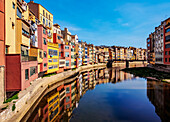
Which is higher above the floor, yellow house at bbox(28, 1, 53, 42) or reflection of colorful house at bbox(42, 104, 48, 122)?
yellow house at bbox(28, 1, 53, 42)

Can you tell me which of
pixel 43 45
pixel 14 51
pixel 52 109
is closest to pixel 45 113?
pixel 52 109

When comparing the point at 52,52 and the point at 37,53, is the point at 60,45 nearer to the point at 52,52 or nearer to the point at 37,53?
the point at 52,52

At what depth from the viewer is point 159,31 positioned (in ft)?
213

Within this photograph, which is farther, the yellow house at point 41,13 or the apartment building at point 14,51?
the yellow house at point 41,13

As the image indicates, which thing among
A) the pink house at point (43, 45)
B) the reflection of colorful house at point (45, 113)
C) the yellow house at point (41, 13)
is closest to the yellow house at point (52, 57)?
the pink house at point (43, 45)

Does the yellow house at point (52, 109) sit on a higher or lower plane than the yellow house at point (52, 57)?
lower

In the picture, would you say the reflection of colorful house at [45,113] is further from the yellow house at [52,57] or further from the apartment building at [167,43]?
the apartment building at [167,43]

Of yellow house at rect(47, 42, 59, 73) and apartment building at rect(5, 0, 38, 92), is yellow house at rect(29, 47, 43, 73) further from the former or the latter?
Result: yellow house at rect(47, 42, 59, 73)

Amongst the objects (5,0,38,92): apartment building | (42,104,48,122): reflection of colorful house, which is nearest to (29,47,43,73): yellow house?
(5,0,38,92): apartment building

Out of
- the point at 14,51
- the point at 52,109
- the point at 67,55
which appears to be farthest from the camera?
the point at 67,55

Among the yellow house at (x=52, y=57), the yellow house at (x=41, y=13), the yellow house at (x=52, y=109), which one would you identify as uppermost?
the yellow house at (x=41, y=13)

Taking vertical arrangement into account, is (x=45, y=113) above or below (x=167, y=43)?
below

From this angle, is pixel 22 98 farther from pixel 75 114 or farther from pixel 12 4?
pixel 12 4

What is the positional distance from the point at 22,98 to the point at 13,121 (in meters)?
3.72
